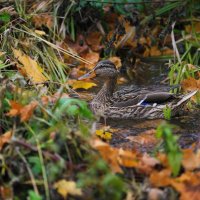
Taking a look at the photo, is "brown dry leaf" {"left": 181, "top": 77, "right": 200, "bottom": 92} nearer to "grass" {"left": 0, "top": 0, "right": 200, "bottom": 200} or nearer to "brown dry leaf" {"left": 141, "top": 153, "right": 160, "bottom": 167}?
"grass" {"left": 0, "top": 0, "right": 200, "bottom": 200}

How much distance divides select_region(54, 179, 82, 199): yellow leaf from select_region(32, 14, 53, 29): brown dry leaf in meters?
4.22

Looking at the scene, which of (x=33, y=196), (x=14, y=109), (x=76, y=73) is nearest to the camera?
(x=33, y=196)

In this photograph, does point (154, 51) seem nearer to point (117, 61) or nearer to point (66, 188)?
point (117, 61)

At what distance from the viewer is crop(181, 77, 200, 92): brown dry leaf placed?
6.99 meters

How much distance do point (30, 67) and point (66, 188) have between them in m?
2.78

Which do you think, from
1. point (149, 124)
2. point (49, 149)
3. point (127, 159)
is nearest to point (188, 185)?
point (127, 159)

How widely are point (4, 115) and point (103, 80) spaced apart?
286 cm


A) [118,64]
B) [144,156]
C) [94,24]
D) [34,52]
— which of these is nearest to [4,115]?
[144,156]

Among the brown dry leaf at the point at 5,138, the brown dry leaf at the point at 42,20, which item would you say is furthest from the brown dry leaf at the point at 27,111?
the brown dry leaf at the point at 42,20

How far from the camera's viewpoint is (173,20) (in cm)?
825

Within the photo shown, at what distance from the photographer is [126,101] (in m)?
7.09

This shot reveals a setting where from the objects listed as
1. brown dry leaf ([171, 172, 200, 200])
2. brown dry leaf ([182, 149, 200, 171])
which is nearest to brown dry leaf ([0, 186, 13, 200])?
brown dry leaf ([171, 172, 200, 200])

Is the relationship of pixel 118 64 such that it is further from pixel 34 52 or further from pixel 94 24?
pixel 34 52

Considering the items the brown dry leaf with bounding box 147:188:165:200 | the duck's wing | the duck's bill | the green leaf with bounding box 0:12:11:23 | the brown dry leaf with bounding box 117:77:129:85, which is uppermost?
the green leaf with bounding box 0:12:11:23
